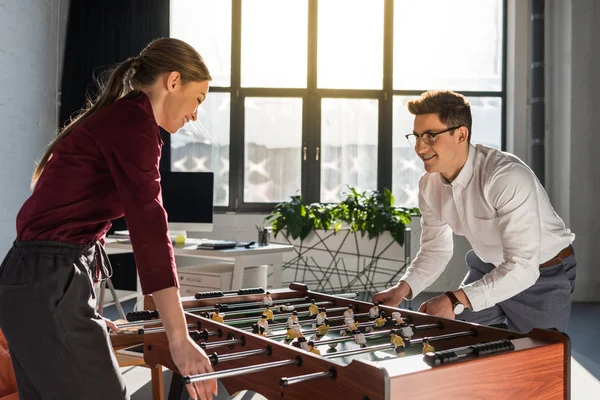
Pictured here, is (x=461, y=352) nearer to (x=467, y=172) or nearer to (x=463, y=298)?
(x=463, y=298)

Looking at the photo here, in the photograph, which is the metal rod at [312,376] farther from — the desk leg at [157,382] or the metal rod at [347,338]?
the desk leg at [157,382]

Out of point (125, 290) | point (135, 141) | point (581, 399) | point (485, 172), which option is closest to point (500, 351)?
point (135, 141)

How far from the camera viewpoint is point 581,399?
3.02 meters

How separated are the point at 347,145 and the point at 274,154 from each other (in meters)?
Result: 0.78

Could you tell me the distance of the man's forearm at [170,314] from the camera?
123cm

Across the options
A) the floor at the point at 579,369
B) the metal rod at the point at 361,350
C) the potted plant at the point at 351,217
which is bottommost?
the floor at the point at 579,369

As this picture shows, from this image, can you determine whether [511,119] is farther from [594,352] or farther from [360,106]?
[594,352]

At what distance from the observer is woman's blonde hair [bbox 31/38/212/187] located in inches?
57.3

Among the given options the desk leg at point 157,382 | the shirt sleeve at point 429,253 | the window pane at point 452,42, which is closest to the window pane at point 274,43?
the window pane at point 452,42

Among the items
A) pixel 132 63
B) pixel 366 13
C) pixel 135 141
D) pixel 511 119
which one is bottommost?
pixel 135 141

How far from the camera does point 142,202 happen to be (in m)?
1.24

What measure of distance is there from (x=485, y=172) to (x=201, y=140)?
4.61 meters

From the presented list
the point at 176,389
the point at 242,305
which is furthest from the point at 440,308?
the point at 176,389

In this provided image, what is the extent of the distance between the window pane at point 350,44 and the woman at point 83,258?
17.7ft
